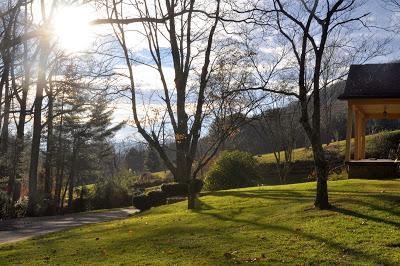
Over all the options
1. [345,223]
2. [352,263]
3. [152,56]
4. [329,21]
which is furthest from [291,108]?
[352,263]

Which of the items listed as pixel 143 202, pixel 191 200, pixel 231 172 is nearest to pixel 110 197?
pixel 231 172

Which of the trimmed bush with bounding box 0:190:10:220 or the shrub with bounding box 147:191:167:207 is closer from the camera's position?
the shrub with bounding box 147:191:167:207

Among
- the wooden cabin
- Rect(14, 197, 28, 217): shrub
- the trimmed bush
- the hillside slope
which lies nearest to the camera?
the wooden cabin

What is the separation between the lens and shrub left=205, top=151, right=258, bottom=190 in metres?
25.6

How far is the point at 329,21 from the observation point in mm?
12391

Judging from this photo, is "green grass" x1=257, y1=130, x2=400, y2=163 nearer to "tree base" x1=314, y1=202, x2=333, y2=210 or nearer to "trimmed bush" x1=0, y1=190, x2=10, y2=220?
"trimmed bush" x1=0, y1=190, x2=10, y2=220

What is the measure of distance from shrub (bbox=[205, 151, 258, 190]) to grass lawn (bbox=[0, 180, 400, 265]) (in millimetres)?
11429

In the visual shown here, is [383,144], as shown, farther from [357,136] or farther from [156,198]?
[156,198]

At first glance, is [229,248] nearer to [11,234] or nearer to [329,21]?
[329,21]

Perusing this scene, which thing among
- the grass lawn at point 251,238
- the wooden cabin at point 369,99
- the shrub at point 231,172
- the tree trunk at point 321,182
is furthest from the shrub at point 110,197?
the tree trunk at point 321,182

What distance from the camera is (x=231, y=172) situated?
84.6 feet

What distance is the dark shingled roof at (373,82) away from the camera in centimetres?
1958

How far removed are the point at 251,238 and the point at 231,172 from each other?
16687 mm

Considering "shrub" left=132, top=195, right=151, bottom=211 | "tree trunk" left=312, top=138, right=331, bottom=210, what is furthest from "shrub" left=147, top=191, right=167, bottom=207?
"tree trunk" left=312, top=138, right=331, bottom=210
